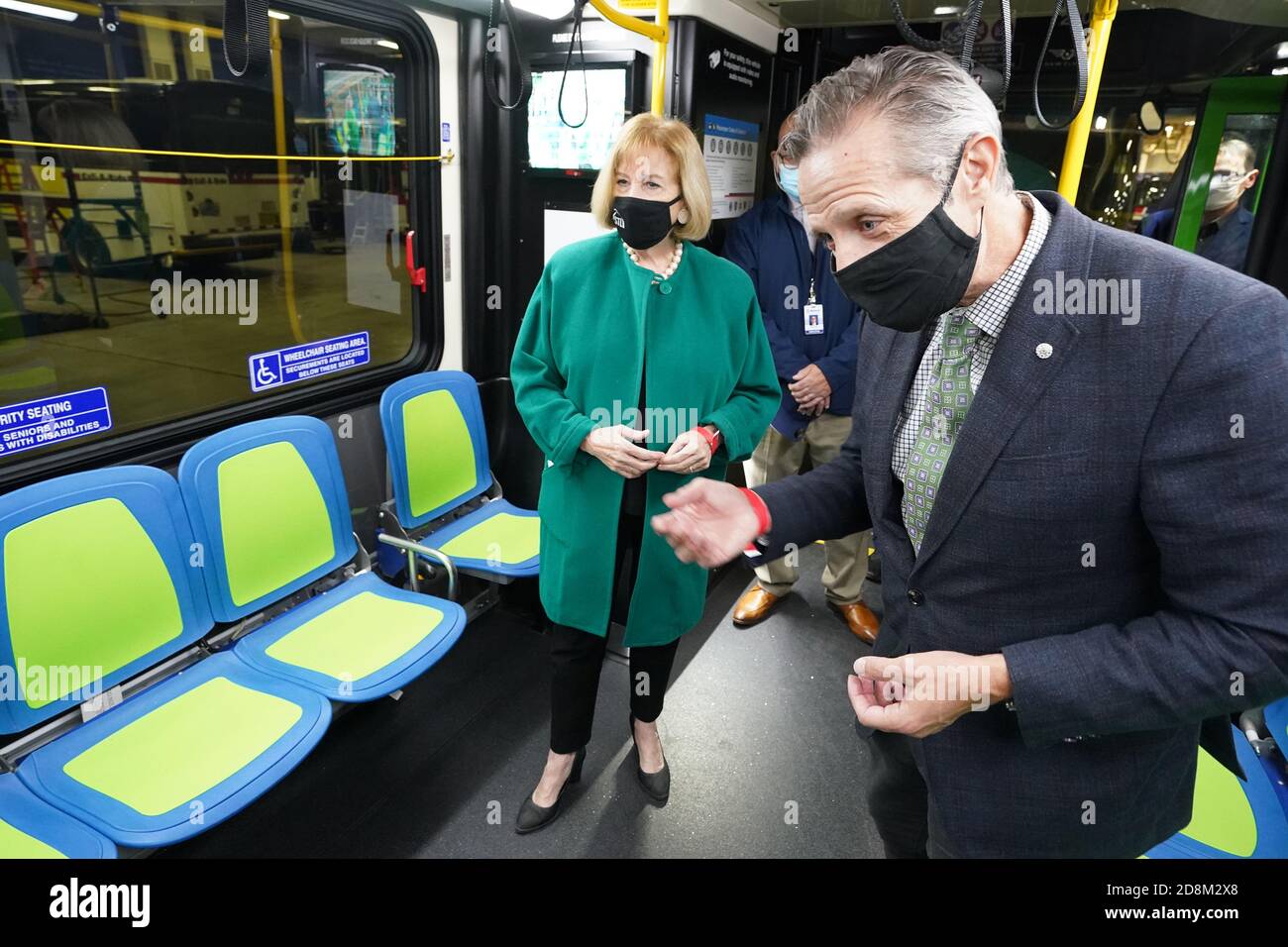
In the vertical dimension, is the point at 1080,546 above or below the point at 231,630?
above

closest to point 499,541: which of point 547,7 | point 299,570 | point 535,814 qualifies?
point 299,570

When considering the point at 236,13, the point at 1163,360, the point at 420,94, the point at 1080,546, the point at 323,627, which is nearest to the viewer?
the point at 1163,360

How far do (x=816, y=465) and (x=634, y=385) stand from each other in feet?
6.17

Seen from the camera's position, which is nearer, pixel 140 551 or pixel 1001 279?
pixel 1001 279

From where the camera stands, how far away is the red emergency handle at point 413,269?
346 cm

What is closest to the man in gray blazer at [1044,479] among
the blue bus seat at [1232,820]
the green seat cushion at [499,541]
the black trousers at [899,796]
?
the black trousers at [899,796]

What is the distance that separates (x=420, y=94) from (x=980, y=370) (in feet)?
9.44


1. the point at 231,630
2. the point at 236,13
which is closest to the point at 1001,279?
the point at 236,13

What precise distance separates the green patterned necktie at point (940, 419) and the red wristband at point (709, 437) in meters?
0.95

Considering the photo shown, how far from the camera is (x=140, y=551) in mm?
2348

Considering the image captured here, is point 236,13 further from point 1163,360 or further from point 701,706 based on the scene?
point 701,706

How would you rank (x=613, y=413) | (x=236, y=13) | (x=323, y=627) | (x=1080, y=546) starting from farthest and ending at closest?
(x=323, y=627) < (x=613, y=413) < (x=236, y=13) < (x=1080, y=546)

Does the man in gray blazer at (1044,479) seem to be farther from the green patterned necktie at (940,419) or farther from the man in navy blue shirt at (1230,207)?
the man in navy blue shirt at (1230,207)

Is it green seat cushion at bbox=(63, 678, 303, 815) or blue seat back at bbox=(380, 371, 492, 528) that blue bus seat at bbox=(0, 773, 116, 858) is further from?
blue seat back at bbox=(380, 371, 492, 528)
